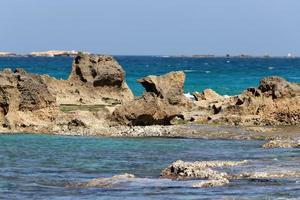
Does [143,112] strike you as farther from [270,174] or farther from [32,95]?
[270,174]

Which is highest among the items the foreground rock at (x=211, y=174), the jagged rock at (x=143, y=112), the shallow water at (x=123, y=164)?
the jagged rock at (x=143, y=112)

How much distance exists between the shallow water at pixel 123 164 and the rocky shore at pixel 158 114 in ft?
6.35

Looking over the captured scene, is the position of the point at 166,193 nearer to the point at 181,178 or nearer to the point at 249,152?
the point at 181,178

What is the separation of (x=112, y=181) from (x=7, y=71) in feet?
61.5

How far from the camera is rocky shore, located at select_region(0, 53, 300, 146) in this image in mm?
36438

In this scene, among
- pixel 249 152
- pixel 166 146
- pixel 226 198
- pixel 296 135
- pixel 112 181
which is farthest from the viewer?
pixel 296 135

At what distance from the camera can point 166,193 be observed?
2017cm

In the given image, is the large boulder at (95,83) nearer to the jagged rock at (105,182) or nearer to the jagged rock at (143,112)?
the jagged rock at (143,112)

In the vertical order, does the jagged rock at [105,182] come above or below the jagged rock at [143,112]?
below

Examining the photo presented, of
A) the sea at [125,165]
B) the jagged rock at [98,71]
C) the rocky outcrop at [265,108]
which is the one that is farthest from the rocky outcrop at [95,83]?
the sea at [125,165]

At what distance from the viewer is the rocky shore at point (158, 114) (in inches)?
1435

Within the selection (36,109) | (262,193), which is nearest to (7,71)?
(36,109)

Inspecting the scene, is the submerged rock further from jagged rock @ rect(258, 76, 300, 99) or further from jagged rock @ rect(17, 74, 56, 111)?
jagged rock @ rect(17, 74, 56, 111)

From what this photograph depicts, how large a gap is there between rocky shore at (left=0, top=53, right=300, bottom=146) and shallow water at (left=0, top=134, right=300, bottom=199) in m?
1.94
